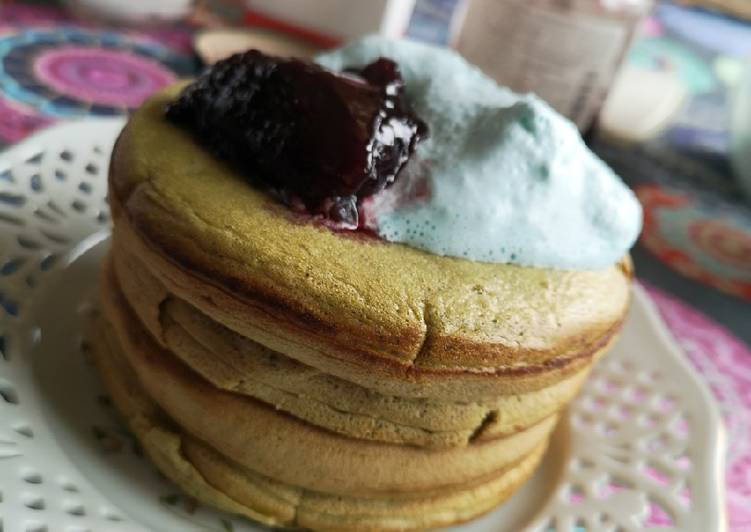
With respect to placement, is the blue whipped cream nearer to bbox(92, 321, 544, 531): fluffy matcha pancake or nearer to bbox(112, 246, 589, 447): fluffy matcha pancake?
bbox(112, 246, 589, 447): fluffy matcha pancake

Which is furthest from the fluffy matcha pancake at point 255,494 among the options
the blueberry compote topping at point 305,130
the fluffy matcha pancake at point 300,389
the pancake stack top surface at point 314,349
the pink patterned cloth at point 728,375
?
the pink patterned cloth at point 728,375

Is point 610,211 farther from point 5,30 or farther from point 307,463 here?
point 5,30

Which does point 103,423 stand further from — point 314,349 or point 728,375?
point 728,375

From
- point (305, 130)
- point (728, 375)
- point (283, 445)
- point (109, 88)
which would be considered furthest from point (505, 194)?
point (109, 88)

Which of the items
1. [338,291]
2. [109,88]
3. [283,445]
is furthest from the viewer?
[109,88]

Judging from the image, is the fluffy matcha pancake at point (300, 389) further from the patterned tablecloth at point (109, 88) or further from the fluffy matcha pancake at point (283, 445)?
the patterned tablecloth at point (109, 88)

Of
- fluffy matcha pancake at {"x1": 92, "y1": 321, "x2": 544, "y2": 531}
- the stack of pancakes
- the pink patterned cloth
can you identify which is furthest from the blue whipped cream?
the pink patterned cloth
